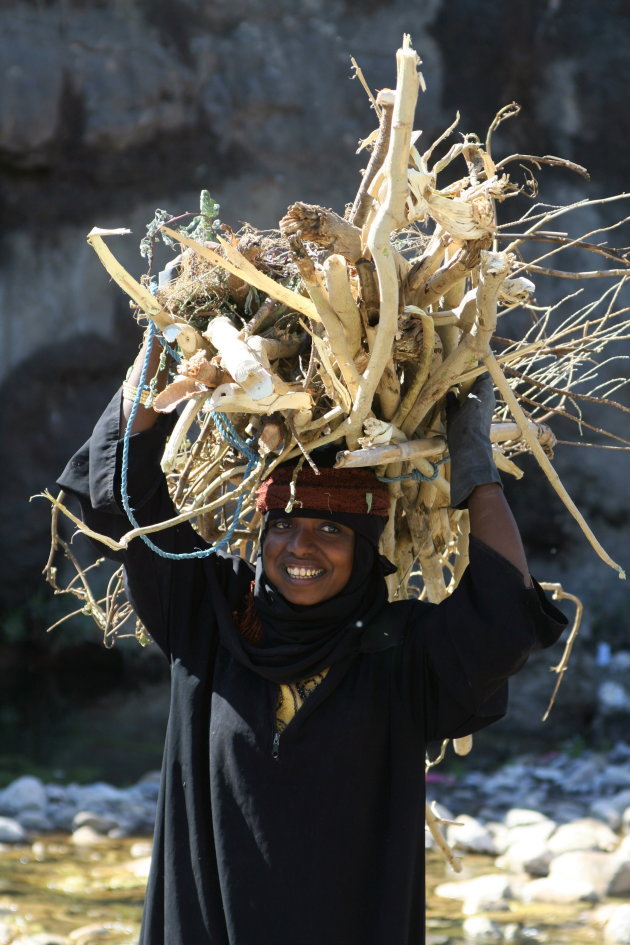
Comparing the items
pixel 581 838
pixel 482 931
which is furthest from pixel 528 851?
pixel 482 931

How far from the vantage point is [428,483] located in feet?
7.89

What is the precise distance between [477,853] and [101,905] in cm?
176

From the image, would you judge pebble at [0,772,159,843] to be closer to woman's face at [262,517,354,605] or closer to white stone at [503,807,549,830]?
white stone at [503,807,549,830]

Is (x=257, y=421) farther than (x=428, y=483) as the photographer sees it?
No

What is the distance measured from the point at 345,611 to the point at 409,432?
0.36 meters

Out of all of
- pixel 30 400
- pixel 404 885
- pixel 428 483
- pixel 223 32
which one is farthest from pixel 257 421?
pixel 223 32

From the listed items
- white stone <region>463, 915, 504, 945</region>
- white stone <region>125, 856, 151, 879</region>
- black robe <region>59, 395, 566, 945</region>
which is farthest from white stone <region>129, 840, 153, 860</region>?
black robe <region>59, 395, 566, 945</region>

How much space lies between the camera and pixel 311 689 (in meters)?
2.08

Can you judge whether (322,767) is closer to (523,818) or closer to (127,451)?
(127,451)

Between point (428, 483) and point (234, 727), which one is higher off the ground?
point (428, 483)

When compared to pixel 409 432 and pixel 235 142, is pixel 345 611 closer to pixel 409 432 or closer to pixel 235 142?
pixel 409 432

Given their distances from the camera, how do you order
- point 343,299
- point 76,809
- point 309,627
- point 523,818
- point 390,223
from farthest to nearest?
point 76,809, point 523,818, point 309,627, point 343,299, point 390,223

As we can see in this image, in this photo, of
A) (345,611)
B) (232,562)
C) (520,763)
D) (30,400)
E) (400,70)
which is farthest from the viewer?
(30,400)

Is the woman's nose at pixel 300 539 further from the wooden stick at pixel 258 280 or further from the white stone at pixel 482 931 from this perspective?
the white stone at pixel 482 931
